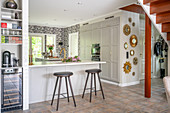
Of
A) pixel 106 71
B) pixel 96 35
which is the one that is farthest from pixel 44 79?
pixel 96 35

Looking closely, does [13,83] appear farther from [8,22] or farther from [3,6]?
[3,6]

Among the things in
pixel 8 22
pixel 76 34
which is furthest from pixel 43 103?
pixel 76 34

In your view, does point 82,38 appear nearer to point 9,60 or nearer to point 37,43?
point 37,43

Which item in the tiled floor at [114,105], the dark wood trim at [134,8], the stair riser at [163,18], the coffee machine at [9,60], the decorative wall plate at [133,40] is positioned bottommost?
the tiled floor at [114,105]

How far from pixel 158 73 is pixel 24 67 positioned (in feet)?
21.7

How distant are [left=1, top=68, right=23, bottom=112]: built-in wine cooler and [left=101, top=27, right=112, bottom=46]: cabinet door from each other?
3.88 meters

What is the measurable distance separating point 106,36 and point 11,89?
13.9 ft

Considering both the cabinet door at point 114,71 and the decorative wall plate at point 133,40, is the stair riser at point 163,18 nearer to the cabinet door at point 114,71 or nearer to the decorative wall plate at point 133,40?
the decorative wall plate at point 133,40

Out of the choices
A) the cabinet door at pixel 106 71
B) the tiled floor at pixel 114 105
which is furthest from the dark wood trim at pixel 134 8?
the tiled floor at pixel 114 105

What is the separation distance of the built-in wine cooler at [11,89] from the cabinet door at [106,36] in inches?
153

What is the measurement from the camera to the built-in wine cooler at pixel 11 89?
3080 mm

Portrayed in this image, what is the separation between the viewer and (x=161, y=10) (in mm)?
3031

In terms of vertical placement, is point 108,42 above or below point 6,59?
above

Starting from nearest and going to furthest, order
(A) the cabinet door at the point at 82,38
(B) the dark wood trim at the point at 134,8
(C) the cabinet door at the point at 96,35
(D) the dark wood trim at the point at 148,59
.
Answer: (D) the dark wood trim at the point at 148,59
(B) the dark wood trim at the point at 134,8
(C) the cabinet door at the point at 96,35
(A) the cabinet door at the point at 82,38
